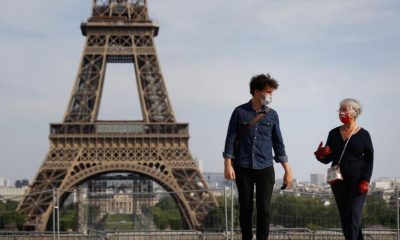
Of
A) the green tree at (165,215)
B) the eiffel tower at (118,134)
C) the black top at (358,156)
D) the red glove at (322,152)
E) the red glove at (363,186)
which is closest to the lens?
the red glove at (363,186)

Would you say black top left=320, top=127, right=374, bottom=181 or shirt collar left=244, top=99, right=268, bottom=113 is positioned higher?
shirt collar left=244, top=99, right=268, bottom=113

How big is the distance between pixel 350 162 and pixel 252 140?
3.31 feet

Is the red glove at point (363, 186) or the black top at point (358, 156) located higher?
the black top at point (358, 156)

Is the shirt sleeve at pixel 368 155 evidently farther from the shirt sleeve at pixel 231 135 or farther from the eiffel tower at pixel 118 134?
the eiffel tower at pixel 118 134

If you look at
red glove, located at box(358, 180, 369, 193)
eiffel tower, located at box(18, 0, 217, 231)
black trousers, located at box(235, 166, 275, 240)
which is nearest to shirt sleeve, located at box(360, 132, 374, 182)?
red glove, located at box(358, 180, 369, 193)

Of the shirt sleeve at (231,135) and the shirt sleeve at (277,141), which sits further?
the shirt sleeve at (277,141)

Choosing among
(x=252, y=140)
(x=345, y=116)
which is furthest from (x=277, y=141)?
(x=345, y=116)

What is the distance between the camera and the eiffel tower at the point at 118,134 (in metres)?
51.6

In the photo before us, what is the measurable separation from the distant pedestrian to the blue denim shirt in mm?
492

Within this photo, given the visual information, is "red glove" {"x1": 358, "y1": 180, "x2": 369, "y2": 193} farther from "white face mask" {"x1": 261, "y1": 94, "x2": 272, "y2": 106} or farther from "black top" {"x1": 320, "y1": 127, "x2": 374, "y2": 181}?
"white face mask" {"x1": 261, "y1": 94, "x2": 272, "y2": 106}

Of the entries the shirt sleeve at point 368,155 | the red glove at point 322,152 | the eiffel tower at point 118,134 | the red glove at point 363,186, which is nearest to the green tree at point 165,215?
the eiffel tower at point 118,134

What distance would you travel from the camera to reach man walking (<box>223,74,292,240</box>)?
916cm

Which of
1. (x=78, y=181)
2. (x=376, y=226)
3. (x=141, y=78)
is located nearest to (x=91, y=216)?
(x=376, y=226)

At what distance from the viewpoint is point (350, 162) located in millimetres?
9133
